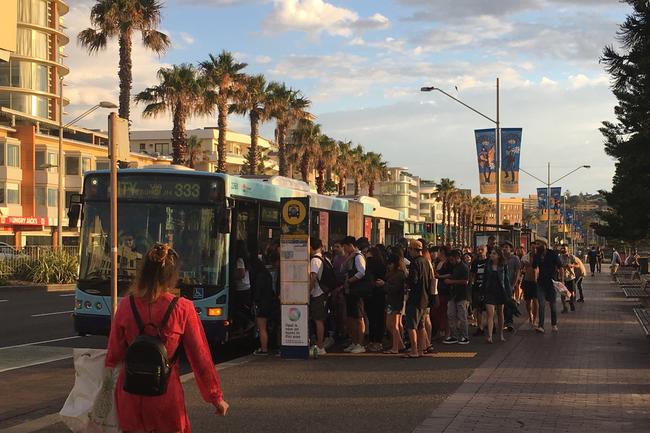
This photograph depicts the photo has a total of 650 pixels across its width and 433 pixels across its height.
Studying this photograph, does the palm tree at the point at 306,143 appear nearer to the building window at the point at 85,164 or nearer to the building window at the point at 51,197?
the building window at the point at 85,164

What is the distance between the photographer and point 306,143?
6588 cm

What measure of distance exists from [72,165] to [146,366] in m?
64.8

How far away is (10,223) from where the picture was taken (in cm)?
6072

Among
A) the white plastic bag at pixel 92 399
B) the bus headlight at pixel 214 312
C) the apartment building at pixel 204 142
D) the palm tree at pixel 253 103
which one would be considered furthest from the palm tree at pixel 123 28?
the apartment building at pixel 204 142

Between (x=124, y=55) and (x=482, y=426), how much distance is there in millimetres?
32215

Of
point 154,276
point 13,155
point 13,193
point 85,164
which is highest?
point 13,155

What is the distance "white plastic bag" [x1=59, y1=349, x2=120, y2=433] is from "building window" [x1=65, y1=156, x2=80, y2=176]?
63709mm

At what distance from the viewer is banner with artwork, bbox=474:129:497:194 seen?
31.1 metres

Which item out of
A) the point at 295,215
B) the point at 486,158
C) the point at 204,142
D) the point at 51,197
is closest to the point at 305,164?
the point at 51,197

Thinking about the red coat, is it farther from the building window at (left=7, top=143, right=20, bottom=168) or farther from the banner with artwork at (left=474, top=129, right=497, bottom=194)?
the building window at (left=7, top=143, right=20, bottom=168)

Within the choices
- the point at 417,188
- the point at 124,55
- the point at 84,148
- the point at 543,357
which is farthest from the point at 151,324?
the point at 417,188

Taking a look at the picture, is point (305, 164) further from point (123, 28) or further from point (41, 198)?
point (123, 28)

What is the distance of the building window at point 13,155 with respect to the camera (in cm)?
6166

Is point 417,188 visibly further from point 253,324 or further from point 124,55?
point 253,324
